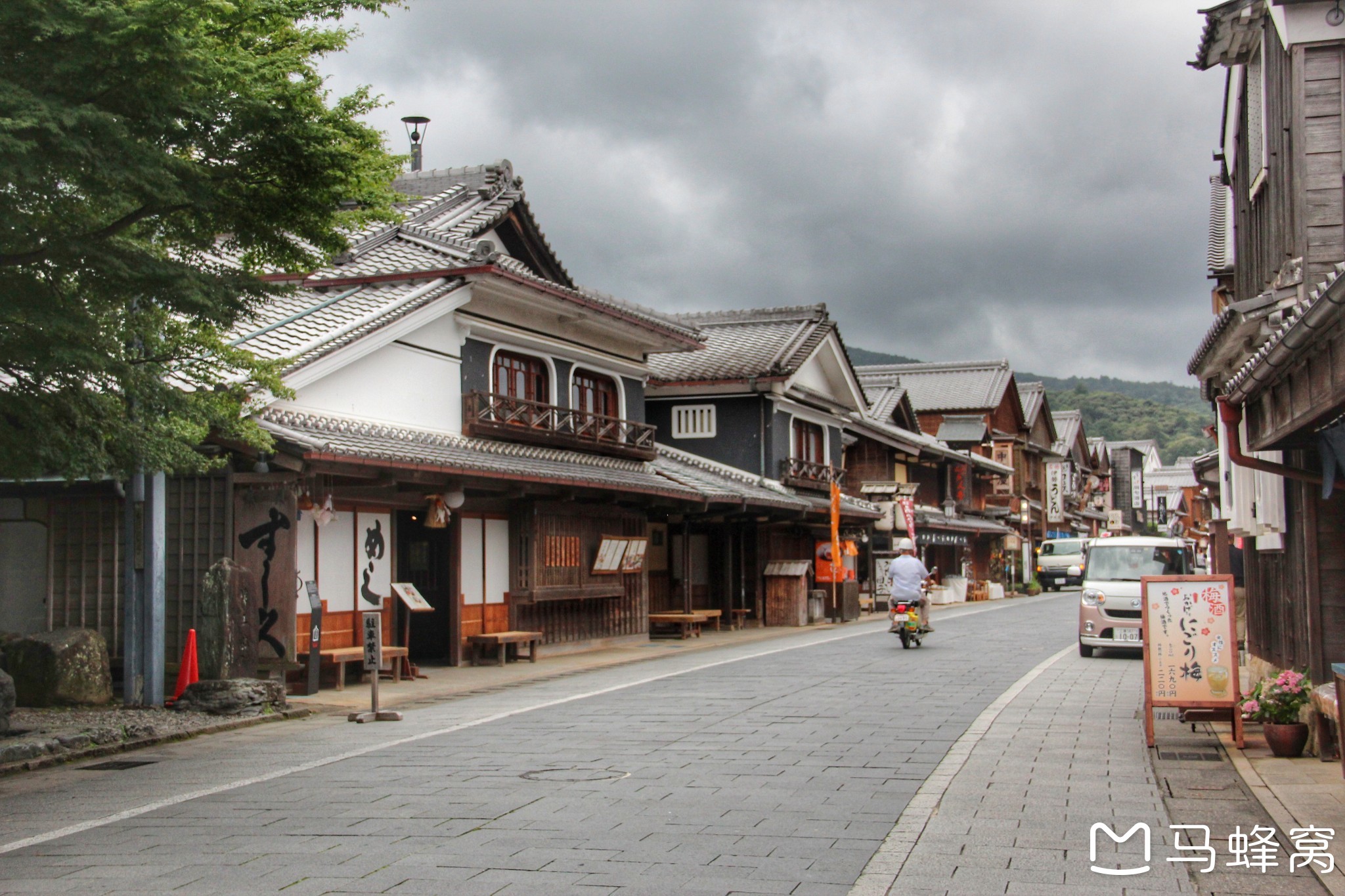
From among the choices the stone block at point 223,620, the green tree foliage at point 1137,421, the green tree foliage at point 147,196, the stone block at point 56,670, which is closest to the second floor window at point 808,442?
the stone block at point 223,620

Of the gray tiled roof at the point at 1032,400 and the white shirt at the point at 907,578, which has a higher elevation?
the gray tiled roof at the point at 1032,400

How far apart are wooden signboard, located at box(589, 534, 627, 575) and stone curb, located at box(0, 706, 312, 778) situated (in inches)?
354

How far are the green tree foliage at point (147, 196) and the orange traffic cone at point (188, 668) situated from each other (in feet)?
10.9

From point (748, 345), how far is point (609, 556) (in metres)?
13.7

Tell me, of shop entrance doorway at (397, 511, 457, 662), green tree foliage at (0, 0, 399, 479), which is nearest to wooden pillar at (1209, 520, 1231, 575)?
shop entrance doorway at (397, 511, 457, 662)

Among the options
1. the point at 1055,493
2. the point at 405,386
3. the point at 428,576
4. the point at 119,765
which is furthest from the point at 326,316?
the point at 1055,493

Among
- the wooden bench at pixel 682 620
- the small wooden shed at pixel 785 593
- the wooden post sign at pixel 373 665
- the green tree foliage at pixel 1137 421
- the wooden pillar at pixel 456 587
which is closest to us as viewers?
the wooden post sign at pixel 373 665

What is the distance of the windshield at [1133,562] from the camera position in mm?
20969

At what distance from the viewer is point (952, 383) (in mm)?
66062

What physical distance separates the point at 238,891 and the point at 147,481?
823 centimetres

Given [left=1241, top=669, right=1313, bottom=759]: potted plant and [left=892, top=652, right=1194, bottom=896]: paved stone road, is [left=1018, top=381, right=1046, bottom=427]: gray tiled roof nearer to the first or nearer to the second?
[left=892, top=652, right=1194, bottom=896]: paved stone road

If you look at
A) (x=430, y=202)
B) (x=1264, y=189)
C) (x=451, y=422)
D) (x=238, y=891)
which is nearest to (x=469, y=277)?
(x=451, y=422)

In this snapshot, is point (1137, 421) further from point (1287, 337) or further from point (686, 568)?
point (1287, 337)

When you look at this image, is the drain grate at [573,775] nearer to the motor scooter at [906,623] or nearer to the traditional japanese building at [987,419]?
the motor scooter at [906,623]
